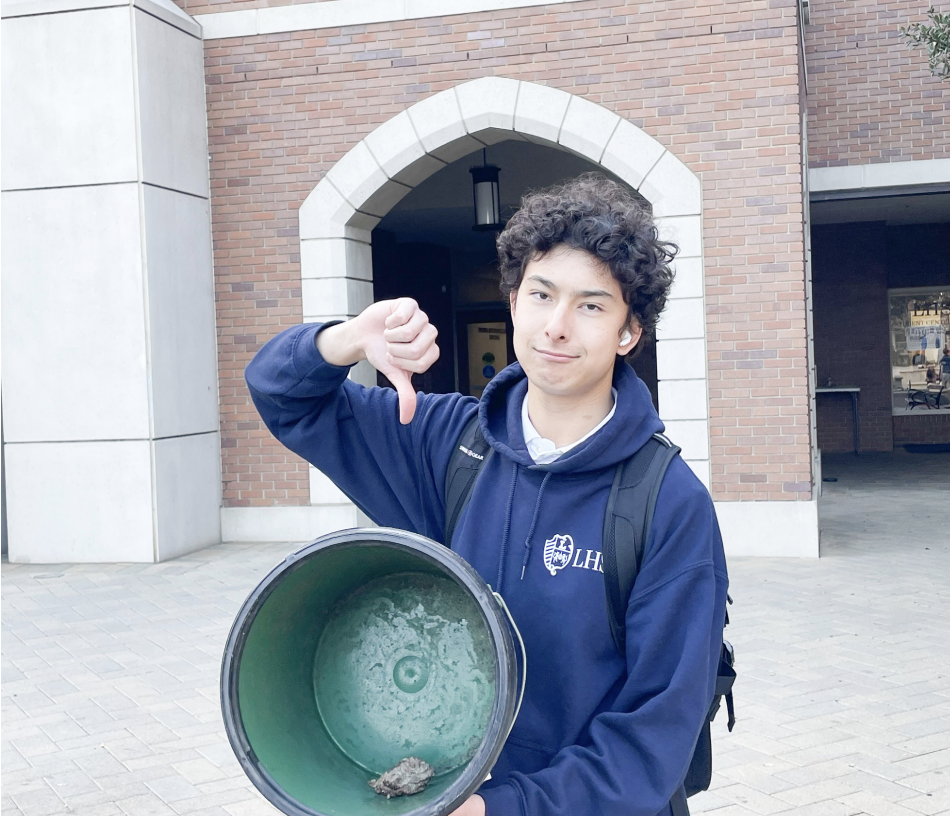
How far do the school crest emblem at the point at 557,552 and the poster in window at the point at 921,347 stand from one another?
17.2 m

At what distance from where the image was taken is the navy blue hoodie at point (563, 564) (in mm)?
1509

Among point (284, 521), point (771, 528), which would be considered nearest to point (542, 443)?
point (771, 528)

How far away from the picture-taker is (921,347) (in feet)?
57.4

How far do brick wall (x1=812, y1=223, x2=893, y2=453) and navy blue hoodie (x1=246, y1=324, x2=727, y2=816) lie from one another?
16.2 meters

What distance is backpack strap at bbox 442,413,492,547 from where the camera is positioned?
1.84 meters

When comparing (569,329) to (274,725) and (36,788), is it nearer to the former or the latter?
(274,725)

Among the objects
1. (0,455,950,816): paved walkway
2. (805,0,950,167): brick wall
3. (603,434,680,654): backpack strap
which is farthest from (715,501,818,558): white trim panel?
(603,434,680,654): backpack strap

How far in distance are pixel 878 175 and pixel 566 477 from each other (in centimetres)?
1087

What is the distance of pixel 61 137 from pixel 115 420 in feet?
7.78

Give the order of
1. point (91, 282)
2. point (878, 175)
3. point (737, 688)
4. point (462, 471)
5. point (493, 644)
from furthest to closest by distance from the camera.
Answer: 1. point (878, 175)
2. point (91, 282)
3. point (737, 688)
4. point (462, 471)
5. point (493, 644)

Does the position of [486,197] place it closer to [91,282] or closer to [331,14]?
[331,14]

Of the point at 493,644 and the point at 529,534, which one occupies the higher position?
the point at 529,534

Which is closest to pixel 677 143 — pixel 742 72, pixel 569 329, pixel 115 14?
pixel 742 72

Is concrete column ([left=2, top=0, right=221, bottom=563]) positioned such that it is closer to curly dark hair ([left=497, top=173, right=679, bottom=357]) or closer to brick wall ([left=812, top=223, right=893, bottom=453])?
curly dark hair ([left=497, top=173, right=679, bottom=357])
